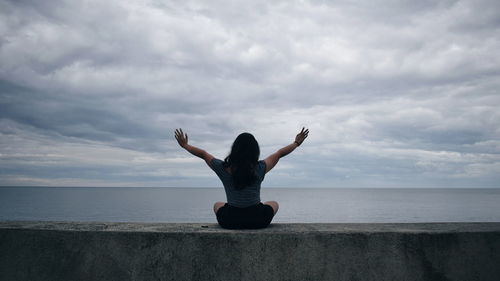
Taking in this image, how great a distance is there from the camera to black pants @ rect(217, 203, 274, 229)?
3.99 metres

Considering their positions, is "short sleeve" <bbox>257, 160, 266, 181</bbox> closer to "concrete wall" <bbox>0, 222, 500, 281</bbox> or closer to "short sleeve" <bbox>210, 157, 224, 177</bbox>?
"short sleeve" <bbox>210, 157, 224, 177</bbox>

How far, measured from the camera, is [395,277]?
3.48 meters

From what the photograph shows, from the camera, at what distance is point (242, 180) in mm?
4168

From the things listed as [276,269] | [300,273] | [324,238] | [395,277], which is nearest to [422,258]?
[395,277]

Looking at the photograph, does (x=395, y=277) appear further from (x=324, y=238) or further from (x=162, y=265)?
(x=162, y=265)

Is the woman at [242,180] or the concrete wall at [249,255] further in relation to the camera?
the woman at [242,180]

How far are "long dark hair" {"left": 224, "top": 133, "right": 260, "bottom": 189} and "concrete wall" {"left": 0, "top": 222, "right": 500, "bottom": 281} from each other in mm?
807

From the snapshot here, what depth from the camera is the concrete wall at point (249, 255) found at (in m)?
3.45

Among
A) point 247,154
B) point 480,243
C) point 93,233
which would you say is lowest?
point 480,243

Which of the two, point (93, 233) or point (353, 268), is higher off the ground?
point (93, 233)

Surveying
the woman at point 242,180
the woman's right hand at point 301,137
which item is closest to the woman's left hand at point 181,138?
the woman at point 242,180

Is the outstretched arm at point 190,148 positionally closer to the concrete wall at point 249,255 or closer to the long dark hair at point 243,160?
the long dark hair at point 243,160

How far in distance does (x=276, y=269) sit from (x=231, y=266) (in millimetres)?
462

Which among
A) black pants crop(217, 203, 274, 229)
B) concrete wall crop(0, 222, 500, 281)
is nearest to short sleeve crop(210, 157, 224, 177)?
black pants crop(217, 203, 274, 229)
